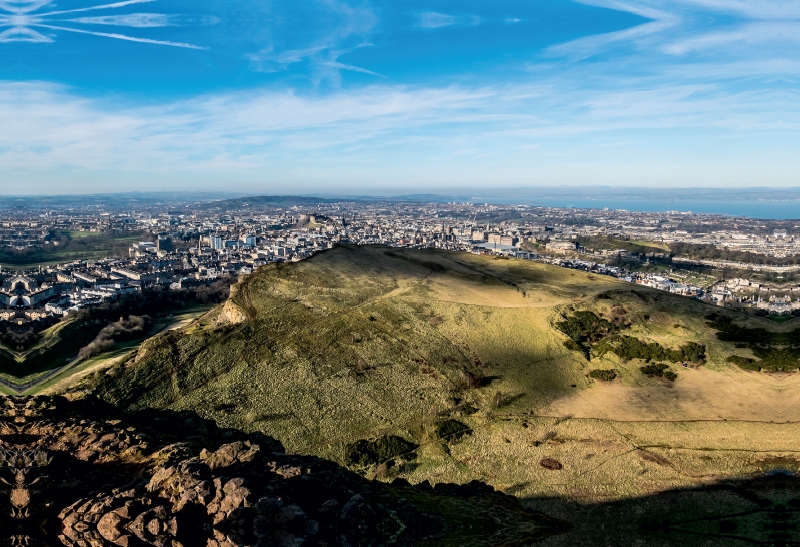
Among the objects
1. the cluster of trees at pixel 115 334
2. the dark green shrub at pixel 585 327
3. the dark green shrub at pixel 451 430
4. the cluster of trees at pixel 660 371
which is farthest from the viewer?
the cluster of trees at pixel 115 334

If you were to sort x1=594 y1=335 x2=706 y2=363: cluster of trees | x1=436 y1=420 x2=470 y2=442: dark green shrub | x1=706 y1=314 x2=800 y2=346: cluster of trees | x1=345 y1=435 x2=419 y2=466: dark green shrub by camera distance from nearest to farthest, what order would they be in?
1. x1=345 y1=435 x2=419 y2=466: dark green shrub
2. x1=436 y1=420 x2=470 y2=442: dark green shrub
3. x1=706 y1=314 x2=800 y2=346: cluster of trees
4. x1=594 y1=335 x2=706 y2=363: cluster of trees

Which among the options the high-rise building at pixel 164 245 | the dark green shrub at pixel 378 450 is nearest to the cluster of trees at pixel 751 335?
the dark green shrub at pixel 378 450

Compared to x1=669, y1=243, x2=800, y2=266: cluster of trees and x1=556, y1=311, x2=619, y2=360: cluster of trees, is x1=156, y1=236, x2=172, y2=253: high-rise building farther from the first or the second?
x1=669, y1=243, x2=800, y2=266: cluster of trees

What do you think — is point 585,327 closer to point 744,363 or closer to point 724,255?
point 744,363

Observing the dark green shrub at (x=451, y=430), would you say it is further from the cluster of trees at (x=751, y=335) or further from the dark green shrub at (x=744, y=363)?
the cluster of trees at (x=751, y=335)

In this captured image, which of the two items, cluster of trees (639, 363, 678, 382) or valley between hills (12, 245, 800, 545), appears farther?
cluster of trees (639, 363, 678, 382)

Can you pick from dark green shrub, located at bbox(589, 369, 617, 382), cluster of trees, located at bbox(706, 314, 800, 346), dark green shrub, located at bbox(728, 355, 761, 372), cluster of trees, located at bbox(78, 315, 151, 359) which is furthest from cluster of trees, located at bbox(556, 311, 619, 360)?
cluster of trees, located at bbox(78, 315, 151, 359)
